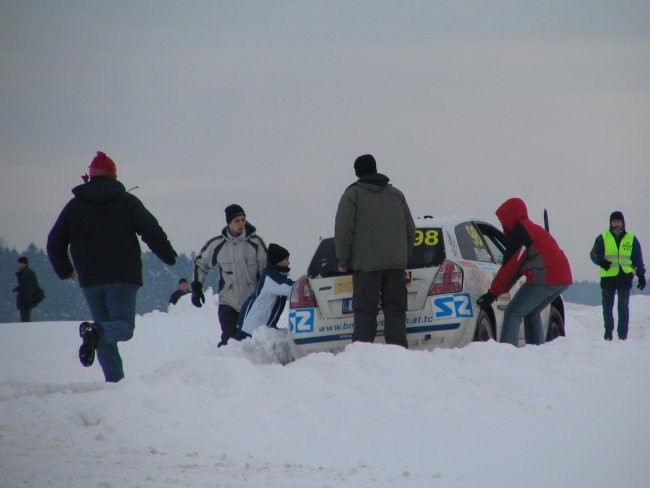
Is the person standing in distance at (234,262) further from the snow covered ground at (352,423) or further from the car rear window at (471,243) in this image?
the snow covered ground at (352,423)

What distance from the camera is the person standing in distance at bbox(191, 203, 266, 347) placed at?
12.0 meters

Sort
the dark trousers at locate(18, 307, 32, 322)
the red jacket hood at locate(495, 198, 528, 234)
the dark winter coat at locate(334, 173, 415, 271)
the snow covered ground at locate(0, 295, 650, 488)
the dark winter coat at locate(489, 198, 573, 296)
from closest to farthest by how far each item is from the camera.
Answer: the snow covered ground at locate(0, 295, 650, 488) → the dark winter coat at locate(334, 173, 415, 271) → the dark winter coat at locate(489, 198, 573, 296) → the red jacket hood at locate(495, 198, 528, 234) → the dark trousers at locate(18, 307, 32, 322)

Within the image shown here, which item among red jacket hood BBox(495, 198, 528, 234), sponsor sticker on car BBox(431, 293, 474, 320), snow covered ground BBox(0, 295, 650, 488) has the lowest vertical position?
snow covered ground BBox(0, 295, 650, 488)

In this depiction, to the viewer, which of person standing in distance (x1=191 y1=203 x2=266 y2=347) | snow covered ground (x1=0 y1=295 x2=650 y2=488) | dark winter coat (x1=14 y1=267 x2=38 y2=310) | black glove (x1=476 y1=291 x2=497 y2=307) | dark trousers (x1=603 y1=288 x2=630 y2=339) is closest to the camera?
snow covered ground (x1=0 y1=295 x2=650 y2=488)

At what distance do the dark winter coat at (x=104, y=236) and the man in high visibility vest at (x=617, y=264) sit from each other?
29.0 ft

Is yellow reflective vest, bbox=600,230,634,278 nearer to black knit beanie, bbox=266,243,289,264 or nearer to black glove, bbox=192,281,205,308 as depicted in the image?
black knit beanie, bbox=266,243,289,264

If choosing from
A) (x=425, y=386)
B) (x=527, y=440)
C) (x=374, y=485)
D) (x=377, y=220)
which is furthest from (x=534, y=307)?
(x=374, y=485)

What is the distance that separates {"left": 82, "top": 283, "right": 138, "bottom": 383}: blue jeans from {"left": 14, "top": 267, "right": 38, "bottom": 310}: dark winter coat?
16.7 meters

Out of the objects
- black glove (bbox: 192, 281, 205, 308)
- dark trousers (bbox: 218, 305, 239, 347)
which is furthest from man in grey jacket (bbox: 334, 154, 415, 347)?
black glove (bbox: 192, 281, 205, 308)

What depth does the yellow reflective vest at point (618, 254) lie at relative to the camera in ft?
53.5

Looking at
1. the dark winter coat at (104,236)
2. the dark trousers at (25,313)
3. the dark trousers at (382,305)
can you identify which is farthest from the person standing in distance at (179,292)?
the dark winter coat at (104,236)

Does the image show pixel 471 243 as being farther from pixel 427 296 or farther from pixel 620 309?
pixel 620 309

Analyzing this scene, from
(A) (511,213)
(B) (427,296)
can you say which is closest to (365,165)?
(B) (427,296)

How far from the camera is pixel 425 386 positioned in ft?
28.0
